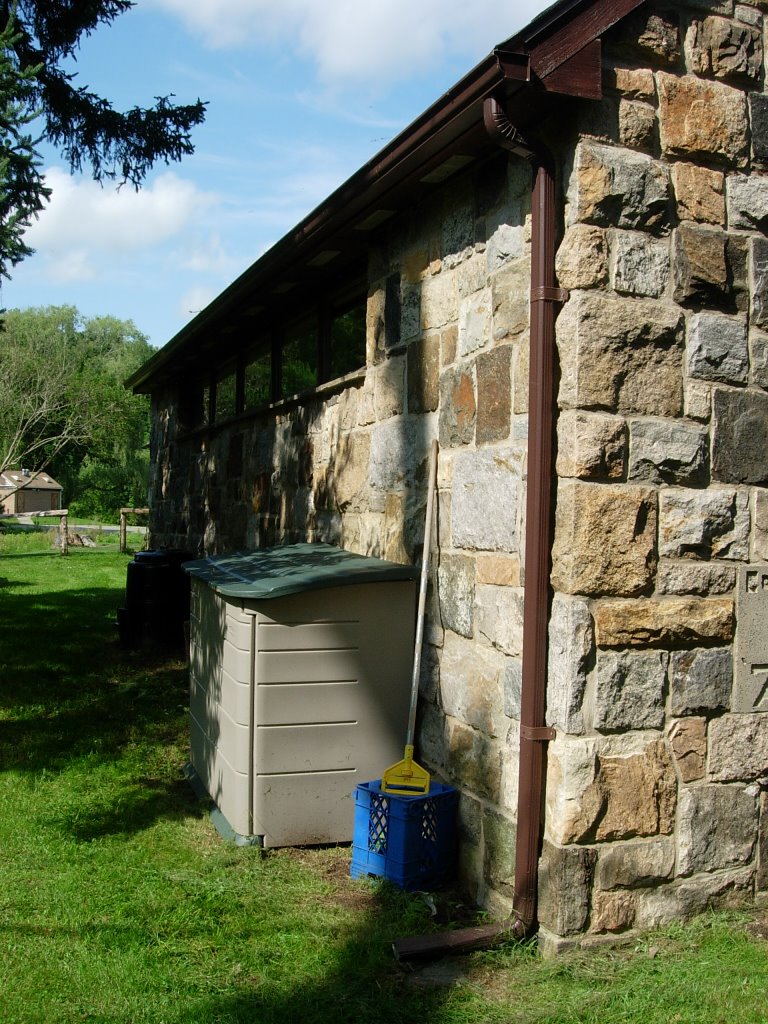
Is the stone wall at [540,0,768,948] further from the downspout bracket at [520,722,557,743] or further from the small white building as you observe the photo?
the small white building

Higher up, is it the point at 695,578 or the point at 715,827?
the point at 695,578

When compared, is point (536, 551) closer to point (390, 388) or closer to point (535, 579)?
point (535, 579)

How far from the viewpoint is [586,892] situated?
3.62m

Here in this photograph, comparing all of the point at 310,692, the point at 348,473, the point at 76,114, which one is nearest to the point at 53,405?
the point at 76,114

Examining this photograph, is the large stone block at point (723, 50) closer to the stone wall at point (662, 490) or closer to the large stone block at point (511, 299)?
the stone wall at point (662, 490)

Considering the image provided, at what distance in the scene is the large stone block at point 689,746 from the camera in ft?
12.5

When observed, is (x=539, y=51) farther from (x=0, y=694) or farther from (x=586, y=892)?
(x=0, y=694)

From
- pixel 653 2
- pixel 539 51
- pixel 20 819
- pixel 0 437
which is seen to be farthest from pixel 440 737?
pixel 0 437

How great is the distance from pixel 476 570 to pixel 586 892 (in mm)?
1364

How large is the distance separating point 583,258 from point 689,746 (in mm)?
1923

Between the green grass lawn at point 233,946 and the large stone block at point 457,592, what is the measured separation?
3.85 ft

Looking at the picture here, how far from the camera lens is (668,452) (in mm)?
3799

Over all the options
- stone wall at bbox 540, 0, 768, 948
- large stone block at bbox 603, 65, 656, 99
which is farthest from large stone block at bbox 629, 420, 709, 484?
large stone block at bbox 603, 65, 656, 99

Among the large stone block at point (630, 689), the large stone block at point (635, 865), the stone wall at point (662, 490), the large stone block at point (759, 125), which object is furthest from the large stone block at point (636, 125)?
the large stone block at point (635, 865)
